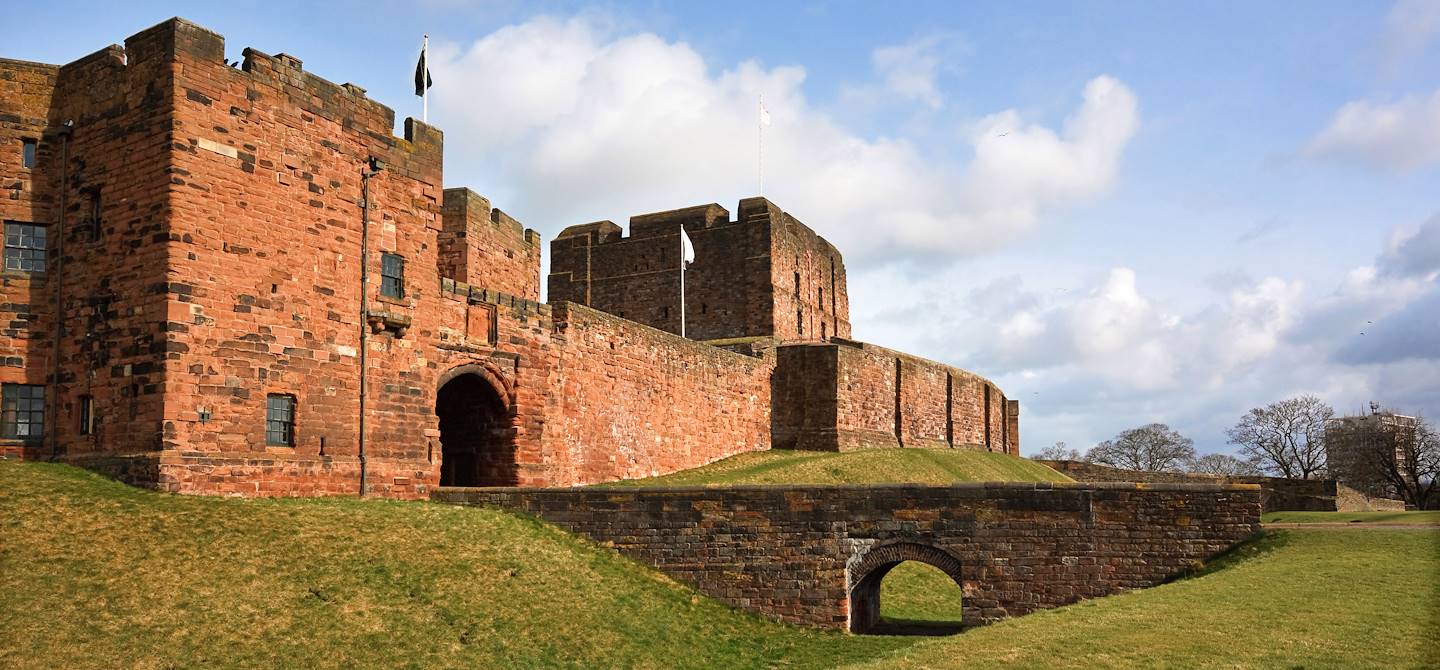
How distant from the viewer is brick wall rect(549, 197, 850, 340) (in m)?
43.0

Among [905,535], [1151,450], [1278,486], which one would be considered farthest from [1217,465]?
[905,535]

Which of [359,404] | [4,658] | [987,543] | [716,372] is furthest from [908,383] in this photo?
[4,658]

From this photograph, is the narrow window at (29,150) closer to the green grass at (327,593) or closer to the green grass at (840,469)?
the green grass at (327,593)

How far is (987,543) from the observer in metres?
19.9

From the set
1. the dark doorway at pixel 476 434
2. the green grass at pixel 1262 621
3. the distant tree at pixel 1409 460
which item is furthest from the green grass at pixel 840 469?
the distant tree at pixel 1409 460

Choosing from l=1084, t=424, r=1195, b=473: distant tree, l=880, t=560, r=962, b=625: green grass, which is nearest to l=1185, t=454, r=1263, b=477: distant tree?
l=1084, t=424, r=1195, b=473: distant tree

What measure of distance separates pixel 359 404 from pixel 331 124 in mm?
5509

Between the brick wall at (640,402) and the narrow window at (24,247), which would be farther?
the brick wall at (640,402)

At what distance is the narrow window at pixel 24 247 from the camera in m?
19.9

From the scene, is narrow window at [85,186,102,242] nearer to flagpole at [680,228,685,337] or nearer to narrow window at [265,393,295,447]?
narrow window at [265,393,295,447]

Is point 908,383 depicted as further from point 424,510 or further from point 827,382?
point 424,510

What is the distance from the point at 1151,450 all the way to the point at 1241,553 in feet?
226

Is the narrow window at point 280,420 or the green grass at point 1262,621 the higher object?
the narrow window at point 280,420

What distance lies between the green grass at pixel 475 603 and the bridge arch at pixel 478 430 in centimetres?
418
